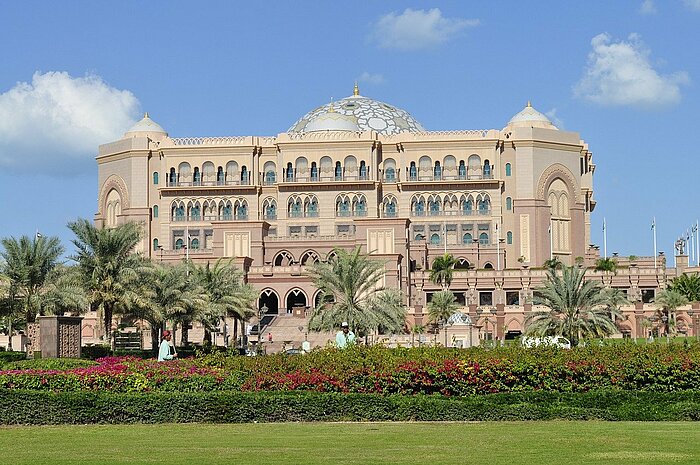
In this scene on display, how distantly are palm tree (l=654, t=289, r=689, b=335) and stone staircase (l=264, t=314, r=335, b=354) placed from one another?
1898 cm

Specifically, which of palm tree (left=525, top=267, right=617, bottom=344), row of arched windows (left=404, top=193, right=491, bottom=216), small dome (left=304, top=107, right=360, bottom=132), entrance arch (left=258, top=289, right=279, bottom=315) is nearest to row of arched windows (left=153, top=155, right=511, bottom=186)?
A: row of arched windows (left=404, top=193, right=491, bottom=216)

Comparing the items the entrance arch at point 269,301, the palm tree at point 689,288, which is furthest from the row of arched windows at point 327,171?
the palm tree at point 689,288

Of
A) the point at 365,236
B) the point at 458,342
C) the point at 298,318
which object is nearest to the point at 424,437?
the point at 458,342

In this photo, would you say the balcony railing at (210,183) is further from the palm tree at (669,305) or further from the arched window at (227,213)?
the palm tree at (669,305)

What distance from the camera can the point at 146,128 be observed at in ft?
289

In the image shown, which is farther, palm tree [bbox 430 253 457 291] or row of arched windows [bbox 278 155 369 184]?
row of arched windows [bbox 278 155 369 184]

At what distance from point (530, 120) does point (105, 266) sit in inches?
2029

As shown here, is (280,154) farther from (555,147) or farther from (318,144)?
(555,147)

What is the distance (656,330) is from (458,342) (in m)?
18.2

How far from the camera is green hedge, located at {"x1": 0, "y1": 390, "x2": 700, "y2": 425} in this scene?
58.2 feet

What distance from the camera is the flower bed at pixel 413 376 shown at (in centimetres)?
1909

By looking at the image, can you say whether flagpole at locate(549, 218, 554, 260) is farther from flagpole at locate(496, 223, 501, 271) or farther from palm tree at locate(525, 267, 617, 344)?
palm tree at locate(525, 267, 617, 344)

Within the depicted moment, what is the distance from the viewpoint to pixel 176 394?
721 inches

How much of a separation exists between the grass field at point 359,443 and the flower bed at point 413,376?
179cm
